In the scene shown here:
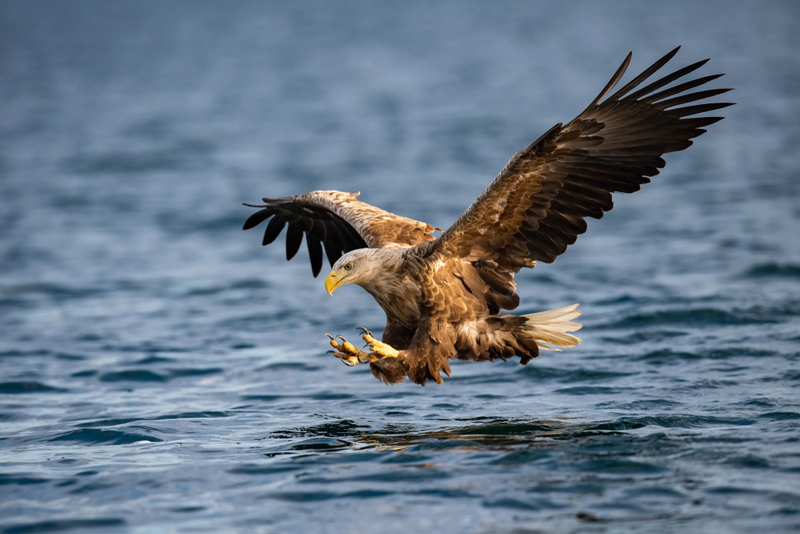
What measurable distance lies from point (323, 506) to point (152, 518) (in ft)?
3.01

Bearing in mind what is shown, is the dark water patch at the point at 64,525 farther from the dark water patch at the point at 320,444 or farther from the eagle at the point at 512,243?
the eagle at the point at 512,243

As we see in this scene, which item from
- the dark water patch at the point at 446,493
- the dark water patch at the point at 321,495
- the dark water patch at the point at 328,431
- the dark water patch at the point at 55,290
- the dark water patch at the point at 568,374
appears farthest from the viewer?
the dark water patch at the point at 55,290

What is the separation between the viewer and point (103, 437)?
22.5 ft

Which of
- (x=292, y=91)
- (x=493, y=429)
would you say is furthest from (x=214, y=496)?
(x=292, y=91)

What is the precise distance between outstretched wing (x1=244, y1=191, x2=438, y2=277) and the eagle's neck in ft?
1.91

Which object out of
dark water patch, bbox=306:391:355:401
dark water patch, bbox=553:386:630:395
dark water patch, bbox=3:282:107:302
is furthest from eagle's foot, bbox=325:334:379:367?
dark water patch, bbox=3:282:107:302

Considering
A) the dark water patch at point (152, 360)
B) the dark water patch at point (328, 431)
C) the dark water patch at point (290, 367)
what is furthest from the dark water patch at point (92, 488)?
the dark water patch at point (152, 360)

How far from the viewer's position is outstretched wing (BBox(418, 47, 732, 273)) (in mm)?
6129

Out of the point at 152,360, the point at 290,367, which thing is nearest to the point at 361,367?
the point at 290,367

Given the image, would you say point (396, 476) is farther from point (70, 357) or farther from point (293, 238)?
point (70, 357)

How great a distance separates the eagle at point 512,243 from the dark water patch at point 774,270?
5.29 metres

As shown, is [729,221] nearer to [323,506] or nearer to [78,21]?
[323,506]

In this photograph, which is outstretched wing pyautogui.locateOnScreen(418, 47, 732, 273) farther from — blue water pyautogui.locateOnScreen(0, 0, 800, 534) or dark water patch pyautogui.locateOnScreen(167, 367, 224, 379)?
dark water patch pyautogui.locateOnScreen(167, 367, 224, 379)

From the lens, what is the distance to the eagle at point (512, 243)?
6.17m
